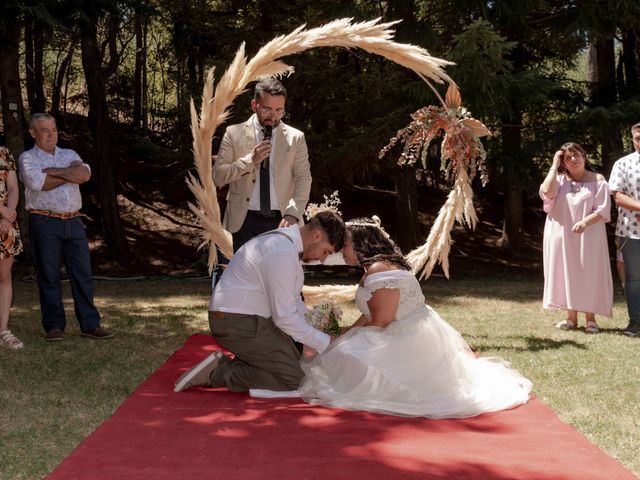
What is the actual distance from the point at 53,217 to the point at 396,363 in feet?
11.1

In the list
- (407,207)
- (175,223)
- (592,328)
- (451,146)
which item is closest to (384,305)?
(451,146)

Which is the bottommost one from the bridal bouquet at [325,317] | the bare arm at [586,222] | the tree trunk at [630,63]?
the bridal bouquet at [325,317]

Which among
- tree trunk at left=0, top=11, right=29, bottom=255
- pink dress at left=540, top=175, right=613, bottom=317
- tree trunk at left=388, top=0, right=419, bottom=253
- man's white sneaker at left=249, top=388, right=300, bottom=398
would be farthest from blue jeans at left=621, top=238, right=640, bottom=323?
tree trunk at left=0, top=11, right=29, bottom=255

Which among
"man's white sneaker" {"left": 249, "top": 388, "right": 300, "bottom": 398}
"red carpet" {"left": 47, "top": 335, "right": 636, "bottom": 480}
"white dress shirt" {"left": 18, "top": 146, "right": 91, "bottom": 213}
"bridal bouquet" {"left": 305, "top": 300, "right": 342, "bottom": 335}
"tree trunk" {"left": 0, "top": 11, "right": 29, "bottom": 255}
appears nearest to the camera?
"red carpet" {"left": 47, "top": 335, "right": 636, "bottom": 480}

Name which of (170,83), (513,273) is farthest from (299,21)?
(170,83)

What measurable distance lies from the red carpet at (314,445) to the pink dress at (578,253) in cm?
283

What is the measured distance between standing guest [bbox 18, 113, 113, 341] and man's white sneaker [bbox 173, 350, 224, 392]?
84.6 inches

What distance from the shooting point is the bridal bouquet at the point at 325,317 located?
18.4 ft

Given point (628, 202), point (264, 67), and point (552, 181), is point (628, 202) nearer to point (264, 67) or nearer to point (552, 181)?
point (552, 181)

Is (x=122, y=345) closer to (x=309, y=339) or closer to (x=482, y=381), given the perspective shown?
(x=309, y=339)

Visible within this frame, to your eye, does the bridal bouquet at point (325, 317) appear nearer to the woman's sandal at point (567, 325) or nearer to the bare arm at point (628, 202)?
the woman's sandal at point (567, 325)

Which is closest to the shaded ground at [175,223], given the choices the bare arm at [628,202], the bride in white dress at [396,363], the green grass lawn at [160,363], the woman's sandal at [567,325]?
Result: the green grass lawn at [160,363]

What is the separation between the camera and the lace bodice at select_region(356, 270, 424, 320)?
16.4 feet

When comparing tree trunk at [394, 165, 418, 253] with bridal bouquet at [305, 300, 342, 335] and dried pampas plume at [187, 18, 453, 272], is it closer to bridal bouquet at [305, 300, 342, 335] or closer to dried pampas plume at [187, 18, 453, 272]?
dried pampas plume at [187, 18, 453, 272]
